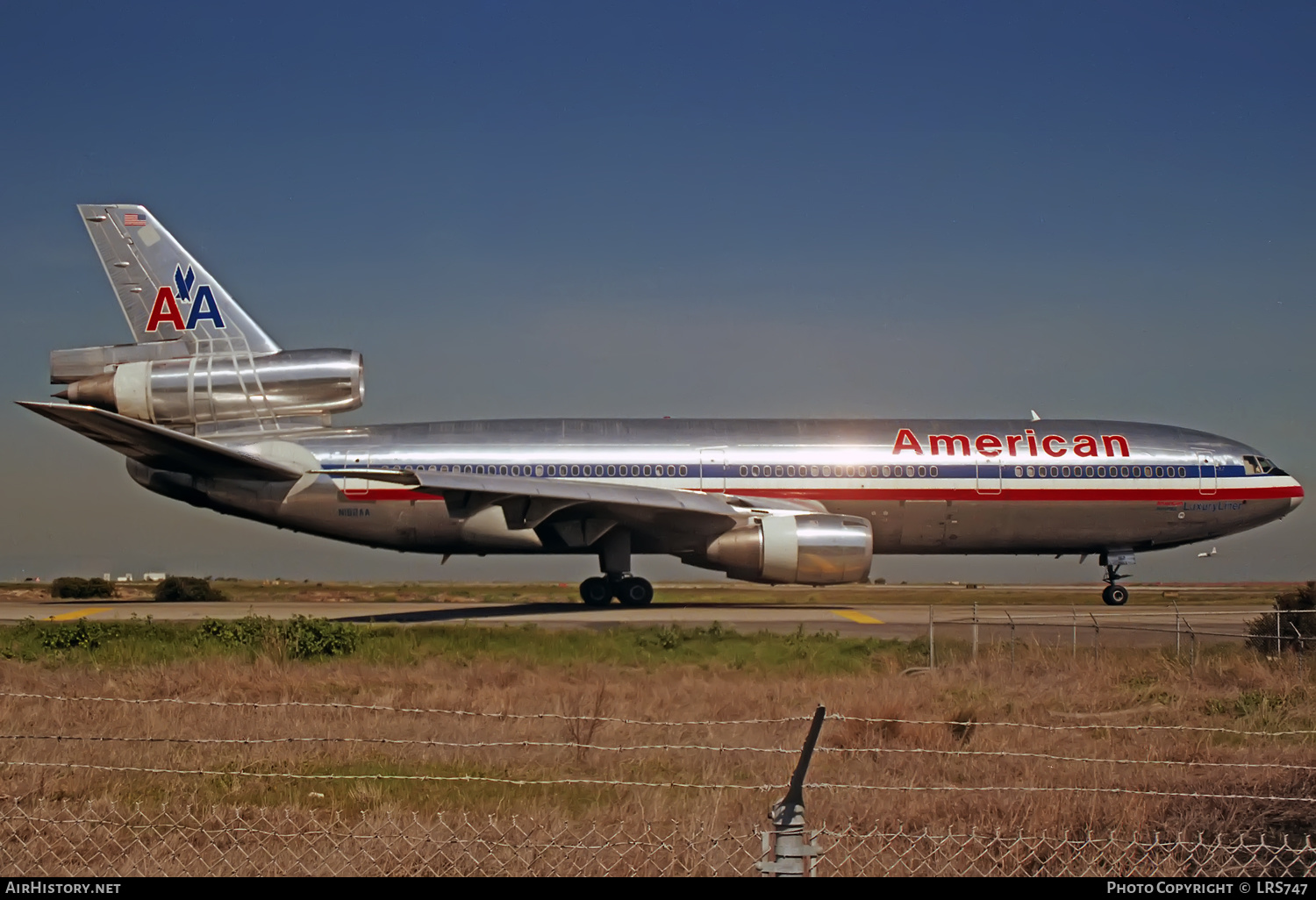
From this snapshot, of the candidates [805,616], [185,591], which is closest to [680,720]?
[805,616]

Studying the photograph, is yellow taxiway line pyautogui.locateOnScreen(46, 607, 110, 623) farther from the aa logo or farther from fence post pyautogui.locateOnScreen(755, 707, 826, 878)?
fence post pyautogui.locateOnScreen(755, 707, 826, 878)

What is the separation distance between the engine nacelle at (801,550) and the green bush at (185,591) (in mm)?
17259

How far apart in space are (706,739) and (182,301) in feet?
65.9

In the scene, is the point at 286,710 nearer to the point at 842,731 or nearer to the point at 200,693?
the point at 200,693

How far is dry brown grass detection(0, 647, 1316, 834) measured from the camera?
9109mm

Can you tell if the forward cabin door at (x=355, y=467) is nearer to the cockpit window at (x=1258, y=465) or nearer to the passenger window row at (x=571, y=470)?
the passenger window row at (x=571, y=470)

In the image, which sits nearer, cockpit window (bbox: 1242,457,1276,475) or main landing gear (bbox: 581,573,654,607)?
main landing gear (bbox: 581,573,654,607)

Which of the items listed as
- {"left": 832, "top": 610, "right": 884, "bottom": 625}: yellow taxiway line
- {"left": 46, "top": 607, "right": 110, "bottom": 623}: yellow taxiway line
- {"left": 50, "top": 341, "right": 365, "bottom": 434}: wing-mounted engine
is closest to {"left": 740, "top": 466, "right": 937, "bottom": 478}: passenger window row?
{"left": 832, "top": 610, "right": 884, "bottom": 625}: yellow taxiway line

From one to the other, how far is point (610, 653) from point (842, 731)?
635cm

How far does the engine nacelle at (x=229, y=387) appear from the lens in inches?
1053

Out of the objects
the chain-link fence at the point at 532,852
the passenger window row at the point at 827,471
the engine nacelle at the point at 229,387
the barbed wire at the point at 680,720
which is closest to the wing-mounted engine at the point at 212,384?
the engine nacelle at the point at 229,387

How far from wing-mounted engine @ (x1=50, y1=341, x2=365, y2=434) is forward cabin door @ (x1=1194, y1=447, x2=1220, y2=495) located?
737 inches

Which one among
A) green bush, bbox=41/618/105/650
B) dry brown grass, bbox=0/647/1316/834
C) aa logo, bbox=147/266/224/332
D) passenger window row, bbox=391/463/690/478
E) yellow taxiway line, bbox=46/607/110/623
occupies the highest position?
aa logo, bbox=147/266/224/332

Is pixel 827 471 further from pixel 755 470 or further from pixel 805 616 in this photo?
pixel 805 616
